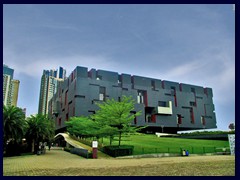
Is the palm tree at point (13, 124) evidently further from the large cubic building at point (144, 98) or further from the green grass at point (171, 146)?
the large cubic building at point (144, 98)

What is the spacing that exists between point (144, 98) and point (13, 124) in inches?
2306

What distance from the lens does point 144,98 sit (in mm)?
79312

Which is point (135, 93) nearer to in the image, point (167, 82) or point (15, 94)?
point (167, 82)

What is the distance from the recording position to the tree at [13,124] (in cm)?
2402

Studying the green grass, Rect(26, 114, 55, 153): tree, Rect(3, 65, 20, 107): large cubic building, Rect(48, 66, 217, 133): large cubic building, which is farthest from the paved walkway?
Answer: Rect(3, 65, 20, 107): large cubic building

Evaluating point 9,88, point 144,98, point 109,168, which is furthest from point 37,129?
point 9,88

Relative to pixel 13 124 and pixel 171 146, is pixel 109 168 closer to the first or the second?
pixel 13 124

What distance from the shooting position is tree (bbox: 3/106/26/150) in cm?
2402

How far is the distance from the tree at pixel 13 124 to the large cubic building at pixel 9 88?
3719 inches

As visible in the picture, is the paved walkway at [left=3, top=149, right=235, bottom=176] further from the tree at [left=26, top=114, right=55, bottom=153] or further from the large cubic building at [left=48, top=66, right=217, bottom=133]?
the large cubic building at [left=48, top=66, right=217, bottom=133]

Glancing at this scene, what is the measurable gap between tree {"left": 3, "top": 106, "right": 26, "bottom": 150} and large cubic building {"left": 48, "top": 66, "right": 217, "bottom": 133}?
3934 centimetres
